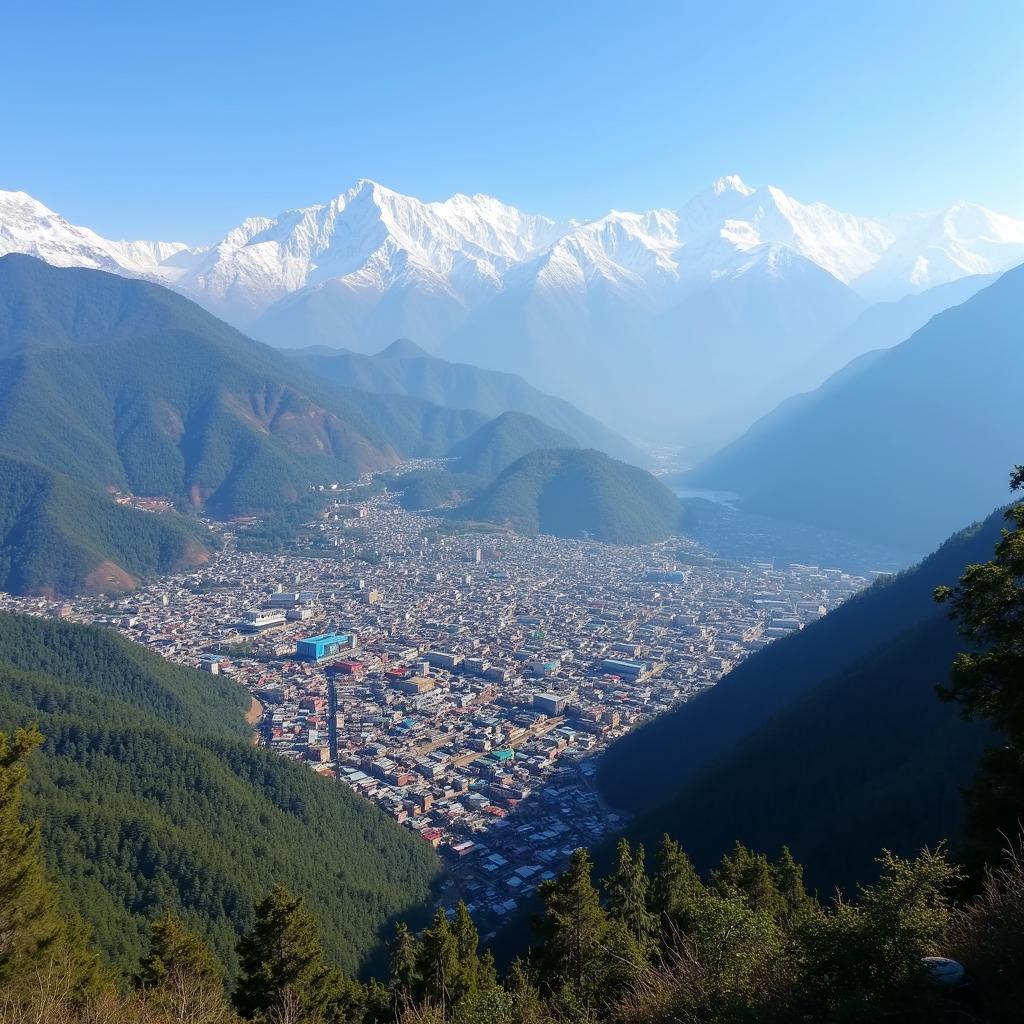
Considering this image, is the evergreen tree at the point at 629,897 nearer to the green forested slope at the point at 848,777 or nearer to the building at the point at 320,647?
the green forested slope at the point at 848,777

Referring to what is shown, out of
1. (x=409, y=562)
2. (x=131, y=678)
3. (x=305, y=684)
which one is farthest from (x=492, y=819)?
(x=409, y=562)

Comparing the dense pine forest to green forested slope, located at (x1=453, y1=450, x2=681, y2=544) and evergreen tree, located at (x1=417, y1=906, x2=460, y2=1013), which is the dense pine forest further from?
green forested slope, located at (x1=453, y1=450, x2=681, y2=544)

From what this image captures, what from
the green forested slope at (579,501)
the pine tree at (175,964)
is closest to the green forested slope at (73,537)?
the green forested slope at (579,501)

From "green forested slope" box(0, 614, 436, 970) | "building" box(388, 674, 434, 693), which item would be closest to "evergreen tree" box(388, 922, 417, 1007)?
"green forested slope" box(0, 614, 436, 970)

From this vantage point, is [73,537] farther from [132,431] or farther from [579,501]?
[579,501]

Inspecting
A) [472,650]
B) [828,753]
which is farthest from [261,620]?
[828,753]
